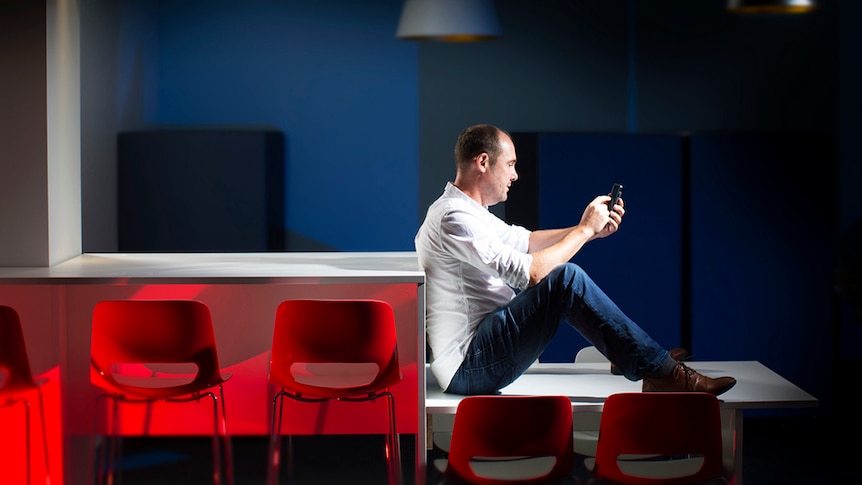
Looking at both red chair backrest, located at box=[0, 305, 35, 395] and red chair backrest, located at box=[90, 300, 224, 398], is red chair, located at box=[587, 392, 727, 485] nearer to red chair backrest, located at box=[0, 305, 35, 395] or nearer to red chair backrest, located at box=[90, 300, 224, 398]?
red chair backrest, located at box=[90, 300, 224, 398]

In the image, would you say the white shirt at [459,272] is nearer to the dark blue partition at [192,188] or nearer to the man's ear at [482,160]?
the man's ear at [482,160]

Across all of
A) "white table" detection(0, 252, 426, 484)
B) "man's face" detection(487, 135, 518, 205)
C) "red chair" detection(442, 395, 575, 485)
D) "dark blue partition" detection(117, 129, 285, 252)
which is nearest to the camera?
"red chair" detection(442, 395, 575, 485)

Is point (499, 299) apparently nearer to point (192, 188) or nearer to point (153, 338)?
Result: point (153, 338)

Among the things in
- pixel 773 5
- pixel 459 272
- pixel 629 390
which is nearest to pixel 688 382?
pixel 629 390

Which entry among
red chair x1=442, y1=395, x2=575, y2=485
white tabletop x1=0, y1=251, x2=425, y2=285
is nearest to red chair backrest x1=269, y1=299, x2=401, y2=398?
white tabletop x1=0, y1=251, x2=425, y2=285

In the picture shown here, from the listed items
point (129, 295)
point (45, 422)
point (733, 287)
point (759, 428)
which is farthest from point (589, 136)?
point (45, 422)

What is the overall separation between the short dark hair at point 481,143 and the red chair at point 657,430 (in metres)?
1.32

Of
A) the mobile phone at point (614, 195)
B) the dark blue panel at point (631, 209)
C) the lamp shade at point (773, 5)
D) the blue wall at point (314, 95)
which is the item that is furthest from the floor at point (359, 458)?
the lamp shade at point (773, 5)

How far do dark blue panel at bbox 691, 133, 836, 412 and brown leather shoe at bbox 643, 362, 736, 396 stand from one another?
2270mm

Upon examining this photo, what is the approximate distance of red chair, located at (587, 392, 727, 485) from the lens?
121 inches

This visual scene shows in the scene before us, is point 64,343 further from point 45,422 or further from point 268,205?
point 268,205

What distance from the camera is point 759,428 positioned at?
587 cm

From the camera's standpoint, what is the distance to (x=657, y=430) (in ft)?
10.2

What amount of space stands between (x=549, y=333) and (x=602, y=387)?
305 mm
